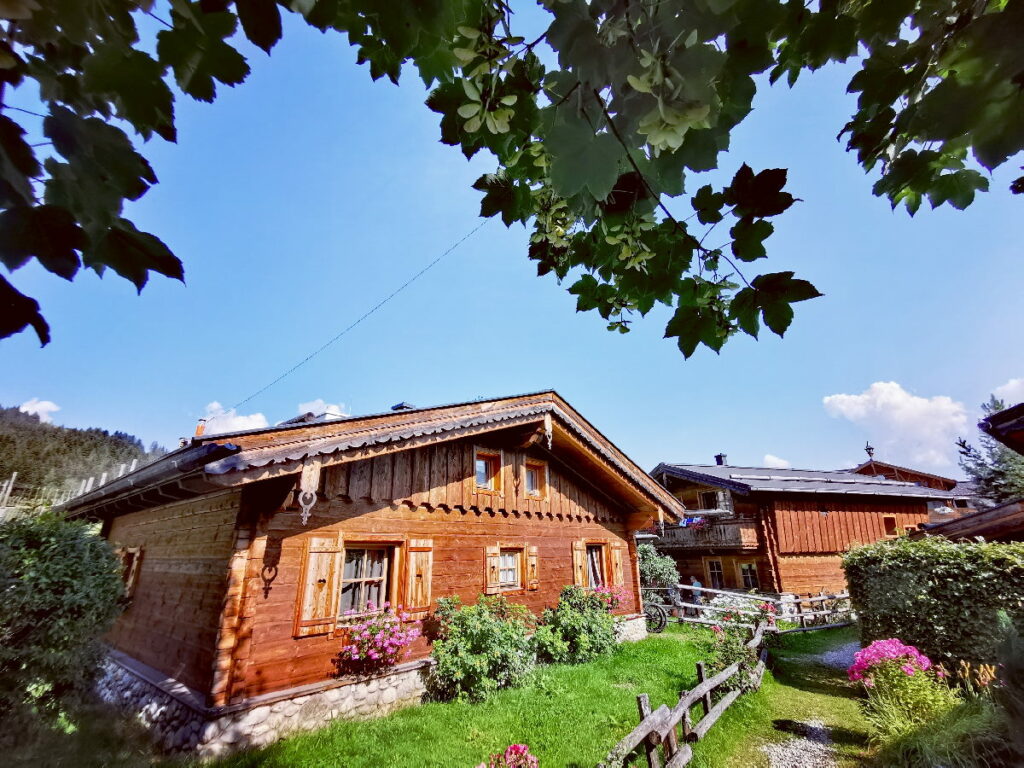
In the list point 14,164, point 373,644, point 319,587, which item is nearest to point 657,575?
point 373,644

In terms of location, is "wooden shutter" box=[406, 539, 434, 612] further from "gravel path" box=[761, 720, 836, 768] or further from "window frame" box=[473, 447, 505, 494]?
"gravel path" box=[761, 720, 836, 768]

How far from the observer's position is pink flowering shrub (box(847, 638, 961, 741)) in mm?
6414

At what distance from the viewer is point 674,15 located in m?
1.12

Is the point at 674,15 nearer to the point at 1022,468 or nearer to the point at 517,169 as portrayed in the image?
the point at 517,169

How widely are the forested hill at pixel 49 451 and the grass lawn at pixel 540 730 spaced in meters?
31.0

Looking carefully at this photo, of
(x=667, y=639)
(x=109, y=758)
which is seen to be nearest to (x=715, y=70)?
(x=109, y=758)

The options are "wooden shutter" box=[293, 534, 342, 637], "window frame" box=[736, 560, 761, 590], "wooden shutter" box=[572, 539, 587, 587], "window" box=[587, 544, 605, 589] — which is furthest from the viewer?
"window frame" box=[736, 560, 761, 590]

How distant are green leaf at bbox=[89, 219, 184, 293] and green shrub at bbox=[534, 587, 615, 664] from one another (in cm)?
1114

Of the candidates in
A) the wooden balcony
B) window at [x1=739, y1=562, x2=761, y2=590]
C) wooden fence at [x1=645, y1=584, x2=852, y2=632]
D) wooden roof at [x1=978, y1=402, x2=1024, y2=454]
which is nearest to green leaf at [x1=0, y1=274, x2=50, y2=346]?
wooden roof at [x1=978, y1=402, x2=1024, y2=454]

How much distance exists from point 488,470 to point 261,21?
35.2 ft

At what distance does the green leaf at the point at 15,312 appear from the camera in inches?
34.6

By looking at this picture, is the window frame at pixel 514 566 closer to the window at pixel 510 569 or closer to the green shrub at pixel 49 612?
the window at pixel 510 569

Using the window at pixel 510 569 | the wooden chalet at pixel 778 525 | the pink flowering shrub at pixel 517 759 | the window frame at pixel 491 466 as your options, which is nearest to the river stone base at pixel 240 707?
the window at pixel 510 569

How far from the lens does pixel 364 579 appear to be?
837 centimetres
